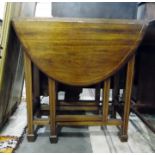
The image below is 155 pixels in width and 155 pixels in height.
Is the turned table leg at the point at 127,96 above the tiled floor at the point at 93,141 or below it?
above

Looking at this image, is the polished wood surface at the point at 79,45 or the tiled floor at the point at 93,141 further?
the tiled floor at the point at 93,141

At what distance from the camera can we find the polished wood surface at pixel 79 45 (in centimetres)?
133

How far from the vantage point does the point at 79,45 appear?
4.47 feet

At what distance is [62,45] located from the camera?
1.36 metres

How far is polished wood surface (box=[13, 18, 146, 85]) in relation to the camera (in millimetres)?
1331

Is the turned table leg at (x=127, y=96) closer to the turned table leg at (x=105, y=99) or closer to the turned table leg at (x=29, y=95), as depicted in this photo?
the turned table leg at (x=105, y=99)

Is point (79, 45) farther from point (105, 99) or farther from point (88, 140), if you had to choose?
point (88, 140)

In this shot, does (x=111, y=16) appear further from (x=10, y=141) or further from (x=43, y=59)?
(x=10, y=141)

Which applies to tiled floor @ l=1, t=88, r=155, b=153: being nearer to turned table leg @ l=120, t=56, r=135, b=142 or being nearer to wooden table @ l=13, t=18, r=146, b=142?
turned table leg @ l=120, t=56, r=135, b=142

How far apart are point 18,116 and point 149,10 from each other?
1.67 m

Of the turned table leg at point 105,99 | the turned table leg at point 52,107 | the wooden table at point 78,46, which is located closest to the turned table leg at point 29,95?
the wooden table at point 78,46

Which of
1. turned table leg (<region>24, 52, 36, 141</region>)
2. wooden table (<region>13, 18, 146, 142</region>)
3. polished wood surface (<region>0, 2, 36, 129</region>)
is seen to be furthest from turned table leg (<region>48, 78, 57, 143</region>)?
polished wood surface (<region>0, 2, 36, 129</region>)

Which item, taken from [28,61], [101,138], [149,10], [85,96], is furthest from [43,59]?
[85,96]

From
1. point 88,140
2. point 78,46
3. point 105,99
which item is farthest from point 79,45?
point 88,140
